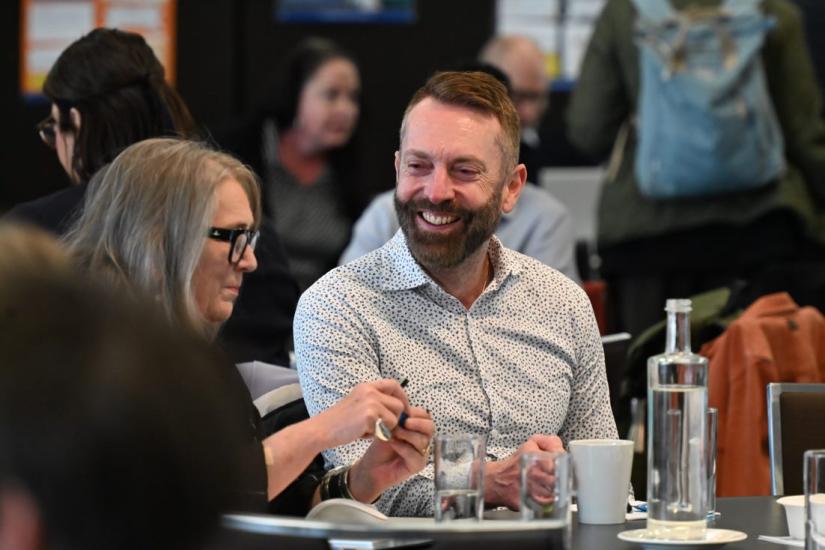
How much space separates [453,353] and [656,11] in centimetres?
244

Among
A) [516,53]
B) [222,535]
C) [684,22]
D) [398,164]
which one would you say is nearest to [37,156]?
[516,53]

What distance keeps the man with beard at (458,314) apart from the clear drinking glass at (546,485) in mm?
510

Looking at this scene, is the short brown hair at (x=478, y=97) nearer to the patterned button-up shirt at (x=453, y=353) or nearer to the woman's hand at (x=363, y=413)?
the patterned button-up shirt at (x=453, y=353)

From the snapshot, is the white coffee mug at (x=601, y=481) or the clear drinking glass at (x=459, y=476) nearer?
the clear drinking glass at (x=459, y=476)

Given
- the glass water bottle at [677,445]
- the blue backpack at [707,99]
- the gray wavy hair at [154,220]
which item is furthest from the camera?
the blue backpack at [707,99]

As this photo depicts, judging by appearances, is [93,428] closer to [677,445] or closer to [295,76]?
[677,445]

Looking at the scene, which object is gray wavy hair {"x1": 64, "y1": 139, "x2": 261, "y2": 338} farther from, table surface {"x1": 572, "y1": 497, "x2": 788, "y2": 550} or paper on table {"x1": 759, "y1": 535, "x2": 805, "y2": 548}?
paper on table {"x1": 759, "y1": 535, "x2": 805, "y2": 548}

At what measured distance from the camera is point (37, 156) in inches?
270

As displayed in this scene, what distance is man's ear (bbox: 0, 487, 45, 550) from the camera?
2.23 ft

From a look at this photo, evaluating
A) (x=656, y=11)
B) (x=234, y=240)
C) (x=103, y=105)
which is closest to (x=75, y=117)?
(x=103, y=105)

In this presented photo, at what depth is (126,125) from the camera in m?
3.38

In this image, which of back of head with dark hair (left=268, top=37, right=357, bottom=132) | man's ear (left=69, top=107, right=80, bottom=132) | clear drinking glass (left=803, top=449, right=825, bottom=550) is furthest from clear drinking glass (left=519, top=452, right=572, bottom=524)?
back of head with dark hair (left=268, top=37, right=357, bottom=132)

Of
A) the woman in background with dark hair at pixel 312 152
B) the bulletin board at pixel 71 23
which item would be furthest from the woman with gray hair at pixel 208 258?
the bulletin board at pixel 71 23

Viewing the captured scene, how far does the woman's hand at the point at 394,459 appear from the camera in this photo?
213 cm
